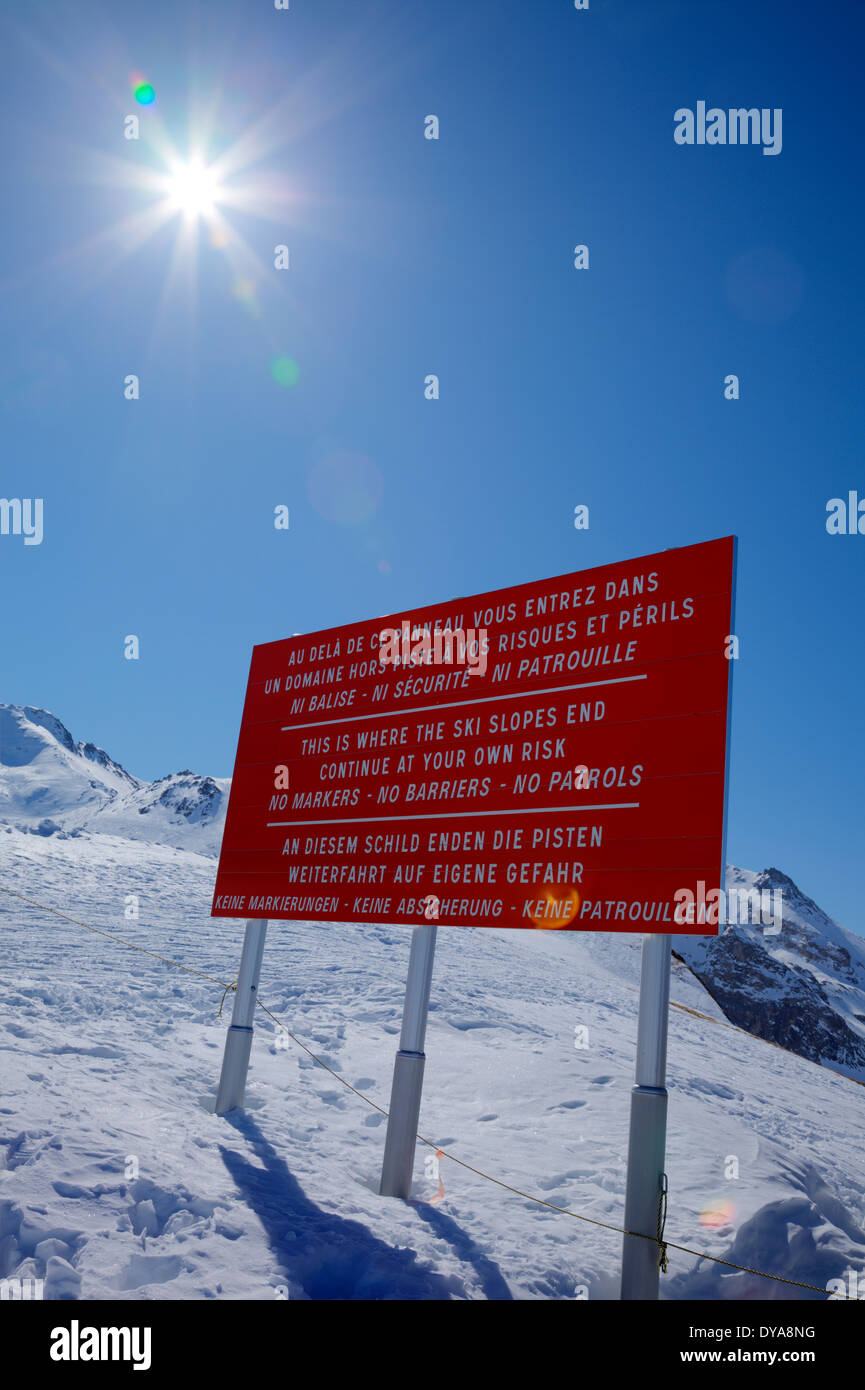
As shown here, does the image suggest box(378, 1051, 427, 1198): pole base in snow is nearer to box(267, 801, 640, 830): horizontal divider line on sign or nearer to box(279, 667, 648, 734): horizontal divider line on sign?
box(267, 801, 640, 830): horizontal divider line on sign

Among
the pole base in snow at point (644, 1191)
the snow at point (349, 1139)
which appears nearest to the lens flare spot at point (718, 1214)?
the snow at point (349, 1139)

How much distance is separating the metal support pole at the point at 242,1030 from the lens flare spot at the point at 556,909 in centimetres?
376

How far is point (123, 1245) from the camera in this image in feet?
16.6

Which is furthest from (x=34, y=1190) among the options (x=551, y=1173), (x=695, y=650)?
(x=695, y=650)

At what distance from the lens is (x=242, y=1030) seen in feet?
29.1

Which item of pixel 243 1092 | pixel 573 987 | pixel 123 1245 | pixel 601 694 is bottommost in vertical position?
pixel 123 1245

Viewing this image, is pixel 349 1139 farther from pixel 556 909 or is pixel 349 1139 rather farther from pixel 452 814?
pixel 556 909

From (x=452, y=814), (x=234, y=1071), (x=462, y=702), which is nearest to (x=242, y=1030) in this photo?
(x=234, y=1071)

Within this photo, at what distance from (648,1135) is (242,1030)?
190 inches

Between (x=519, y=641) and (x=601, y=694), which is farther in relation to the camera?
(x=519, y=641)

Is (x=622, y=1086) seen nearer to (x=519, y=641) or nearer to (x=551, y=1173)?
(x=551, y=1173)

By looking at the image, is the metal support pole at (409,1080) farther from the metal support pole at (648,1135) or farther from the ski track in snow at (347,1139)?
the metal support pole at (648,1135)

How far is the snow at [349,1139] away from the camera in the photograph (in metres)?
5.38
